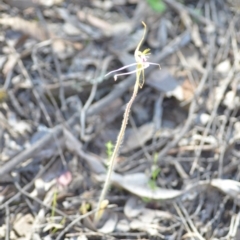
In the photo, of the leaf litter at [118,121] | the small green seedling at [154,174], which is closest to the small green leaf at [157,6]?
the leaf litter at [118,121]

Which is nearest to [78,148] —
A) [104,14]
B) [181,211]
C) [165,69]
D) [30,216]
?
[30,216]

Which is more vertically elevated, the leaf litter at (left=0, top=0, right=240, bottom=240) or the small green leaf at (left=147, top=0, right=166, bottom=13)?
the small green leaf at (left=147, top=0, right=166, bottom=13)

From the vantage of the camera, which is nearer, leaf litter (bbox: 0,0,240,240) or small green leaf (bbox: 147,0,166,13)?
leaf litter (bbox: 0,0,240,240)

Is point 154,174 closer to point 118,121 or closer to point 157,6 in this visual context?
point 118,121

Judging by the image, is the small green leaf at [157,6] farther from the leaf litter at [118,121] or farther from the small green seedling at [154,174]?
the small green seedling at [154,174]

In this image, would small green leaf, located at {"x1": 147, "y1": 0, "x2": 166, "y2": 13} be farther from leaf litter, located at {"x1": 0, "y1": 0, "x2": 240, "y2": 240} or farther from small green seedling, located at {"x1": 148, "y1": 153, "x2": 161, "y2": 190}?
small green seedling, located at {"x1": 148, "y1": 153, "x2": 161, "y2": 190}

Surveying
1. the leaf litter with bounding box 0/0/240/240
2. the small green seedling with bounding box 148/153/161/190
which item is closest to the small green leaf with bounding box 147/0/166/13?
the leaf litter with bounding box 0/0/240/240

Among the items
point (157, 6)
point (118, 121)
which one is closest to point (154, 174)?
point (118, 121)

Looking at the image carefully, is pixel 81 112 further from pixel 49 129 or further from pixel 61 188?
pixel 61 188
